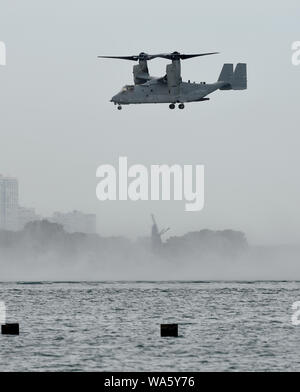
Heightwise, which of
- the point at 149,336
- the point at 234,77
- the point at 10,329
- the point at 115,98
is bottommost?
the point at 149,336

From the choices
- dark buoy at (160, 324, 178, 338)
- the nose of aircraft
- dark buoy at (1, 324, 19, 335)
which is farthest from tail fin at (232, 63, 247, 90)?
dark buoy at (1, 324, 19, 335)

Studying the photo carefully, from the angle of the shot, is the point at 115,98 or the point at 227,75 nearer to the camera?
the point at 115,98

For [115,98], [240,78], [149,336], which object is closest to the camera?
[149,336]

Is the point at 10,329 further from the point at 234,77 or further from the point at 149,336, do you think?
the point at 234,77

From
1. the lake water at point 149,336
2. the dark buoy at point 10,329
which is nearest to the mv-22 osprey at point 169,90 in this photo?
the lake water at point 149,336

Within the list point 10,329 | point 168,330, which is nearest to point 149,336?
A: point 168,330

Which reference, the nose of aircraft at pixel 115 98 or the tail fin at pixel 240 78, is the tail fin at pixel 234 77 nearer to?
the tail fin at pixel 240 78

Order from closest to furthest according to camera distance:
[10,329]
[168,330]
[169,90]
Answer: [168,330], [10,329], [169,90]
